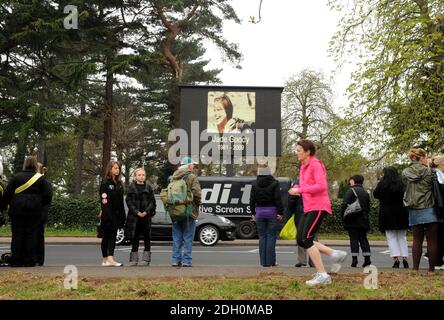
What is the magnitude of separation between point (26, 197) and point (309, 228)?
4970 millimetres

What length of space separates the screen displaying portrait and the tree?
15.2 feet

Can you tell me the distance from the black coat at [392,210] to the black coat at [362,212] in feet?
0.94

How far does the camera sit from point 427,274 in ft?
28.0

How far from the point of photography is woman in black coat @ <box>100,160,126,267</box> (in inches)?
391

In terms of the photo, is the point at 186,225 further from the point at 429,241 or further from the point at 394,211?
the point at 429,241

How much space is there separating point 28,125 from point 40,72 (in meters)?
4.40

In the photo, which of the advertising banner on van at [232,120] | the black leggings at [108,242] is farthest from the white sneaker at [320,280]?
the advertising banner on van at [232,120]

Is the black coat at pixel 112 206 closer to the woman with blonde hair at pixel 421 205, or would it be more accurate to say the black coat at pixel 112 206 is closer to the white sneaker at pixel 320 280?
the white sneaker at pixel 320 280

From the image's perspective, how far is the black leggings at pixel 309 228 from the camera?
719 cm

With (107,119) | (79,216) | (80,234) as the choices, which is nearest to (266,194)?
(80,234)

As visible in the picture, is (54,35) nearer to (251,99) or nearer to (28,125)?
(28,125)
